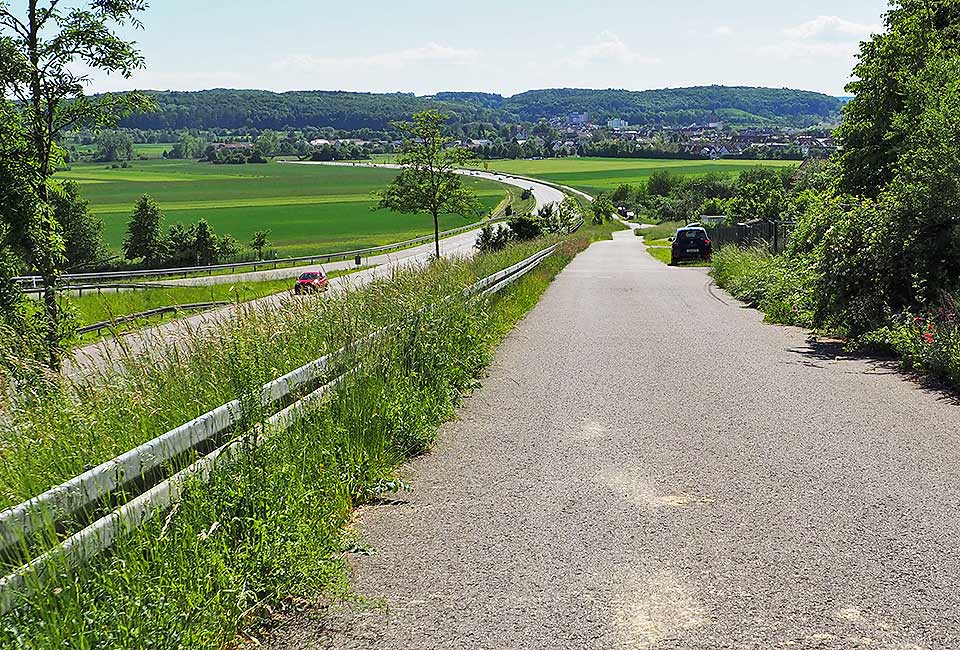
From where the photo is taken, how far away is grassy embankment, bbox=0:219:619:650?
388 centimetres

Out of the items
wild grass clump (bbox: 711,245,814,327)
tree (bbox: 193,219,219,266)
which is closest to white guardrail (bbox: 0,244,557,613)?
wild grass clump (bbox: 711,245,814,327)

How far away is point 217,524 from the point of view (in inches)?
183

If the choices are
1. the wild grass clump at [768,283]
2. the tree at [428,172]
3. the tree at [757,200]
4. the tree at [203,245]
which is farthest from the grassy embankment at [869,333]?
the tree at [203,245]

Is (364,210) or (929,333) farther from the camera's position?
(364,210)

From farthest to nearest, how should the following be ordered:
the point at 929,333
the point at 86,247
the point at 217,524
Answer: the point at 86,247
the point at 929,333
the point at 217,524

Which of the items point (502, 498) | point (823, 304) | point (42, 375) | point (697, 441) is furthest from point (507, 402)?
point (823, 304)

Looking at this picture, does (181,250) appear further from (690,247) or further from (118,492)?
(118,492)

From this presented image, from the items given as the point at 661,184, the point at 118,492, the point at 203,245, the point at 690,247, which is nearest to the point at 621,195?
the point at 661,184

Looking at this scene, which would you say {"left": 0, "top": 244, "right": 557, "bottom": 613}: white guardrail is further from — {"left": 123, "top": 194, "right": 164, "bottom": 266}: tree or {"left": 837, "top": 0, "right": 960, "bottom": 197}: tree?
{"left": 123, "top": 194, "right": 164, "bottom": 266}: tree

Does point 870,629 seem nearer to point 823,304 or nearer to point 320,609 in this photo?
point 320,609

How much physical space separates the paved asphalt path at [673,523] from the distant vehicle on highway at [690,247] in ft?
111

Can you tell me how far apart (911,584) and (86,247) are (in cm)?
8503

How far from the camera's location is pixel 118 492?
4.44m

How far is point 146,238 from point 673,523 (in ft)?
279
